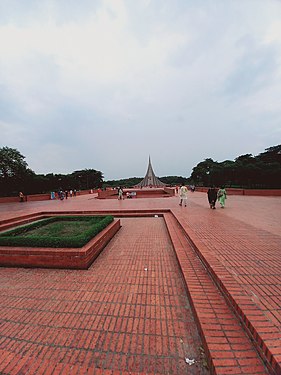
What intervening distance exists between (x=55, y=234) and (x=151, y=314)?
132 inches

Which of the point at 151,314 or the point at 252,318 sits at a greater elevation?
the point at 252,318

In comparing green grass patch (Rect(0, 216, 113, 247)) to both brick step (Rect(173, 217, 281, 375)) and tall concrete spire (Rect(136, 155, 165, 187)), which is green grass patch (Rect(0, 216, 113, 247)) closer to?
brick step (Rect(173, 217, 281, 375))

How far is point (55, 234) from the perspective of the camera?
14.7 feet

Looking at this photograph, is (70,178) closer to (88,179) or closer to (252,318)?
(88,179)

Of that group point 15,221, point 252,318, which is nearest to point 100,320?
point 252,318

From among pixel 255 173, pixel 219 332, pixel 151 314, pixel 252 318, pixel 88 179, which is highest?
pixel 88 179

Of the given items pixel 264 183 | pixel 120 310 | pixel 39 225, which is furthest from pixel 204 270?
pixel 264 183

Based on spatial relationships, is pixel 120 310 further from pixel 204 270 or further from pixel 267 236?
pixel 267 236

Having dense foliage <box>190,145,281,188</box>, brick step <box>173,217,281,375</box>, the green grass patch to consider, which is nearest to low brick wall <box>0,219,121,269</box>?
the green grass patch

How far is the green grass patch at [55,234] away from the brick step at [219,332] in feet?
7.50

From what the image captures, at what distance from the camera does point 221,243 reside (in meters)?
3.49

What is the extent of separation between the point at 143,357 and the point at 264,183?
3264 centimetres

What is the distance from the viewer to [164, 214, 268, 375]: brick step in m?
1.30

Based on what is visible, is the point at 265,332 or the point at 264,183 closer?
the point at 265,332
